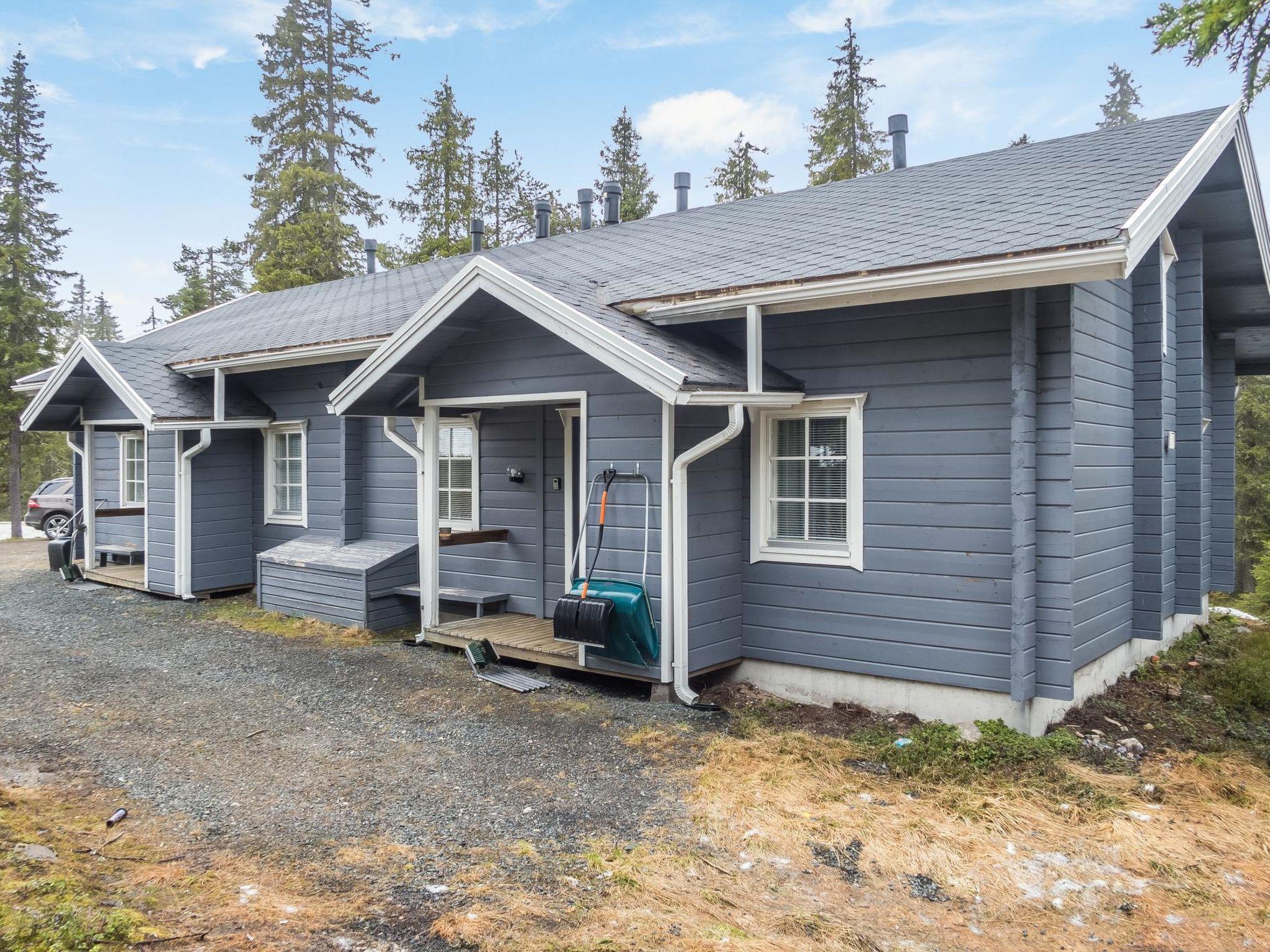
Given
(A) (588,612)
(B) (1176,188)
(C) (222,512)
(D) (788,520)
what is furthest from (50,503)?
(B) (1176,188)

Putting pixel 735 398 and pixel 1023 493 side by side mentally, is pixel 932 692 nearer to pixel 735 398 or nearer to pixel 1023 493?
pixel 1023 493

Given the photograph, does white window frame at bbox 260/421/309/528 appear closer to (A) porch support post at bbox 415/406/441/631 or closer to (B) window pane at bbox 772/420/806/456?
(A) porch support post at bbox 415/406/441/631

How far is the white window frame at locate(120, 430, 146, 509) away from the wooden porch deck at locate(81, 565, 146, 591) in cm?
86

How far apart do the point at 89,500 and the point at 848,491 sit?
1080 centimetres

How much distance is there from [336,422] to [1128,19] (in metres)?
12.1

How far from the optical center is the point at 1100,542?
568 cm

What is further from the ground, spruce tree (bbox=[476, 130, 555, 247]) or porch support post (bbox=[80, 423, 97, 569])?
spruce tree (bbox=[476, 130, 555, 247])

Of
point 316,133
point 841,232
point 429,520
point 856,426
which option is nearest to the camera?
point 856,426

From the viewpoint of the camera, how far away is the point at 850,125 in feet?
73.3

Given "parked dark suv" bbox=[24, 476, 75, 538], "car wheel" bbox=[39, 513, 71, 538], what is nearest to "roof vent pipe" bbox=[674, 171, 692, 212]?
"car wheel" bbox=[39, 513, 71, 538]

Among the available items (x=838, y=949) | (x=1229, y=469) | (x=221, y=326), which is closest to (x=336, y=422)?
(x=221, y=326)

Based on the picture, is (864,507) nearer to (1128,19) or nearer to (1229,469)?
(1229,469)

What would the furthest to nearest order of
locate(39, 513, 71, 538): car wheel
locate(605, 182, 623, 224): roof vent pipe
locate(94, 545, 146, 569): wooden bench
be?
locate(39, 513, 71, 538): car wheel, locate(94, 545, 146, 569): wooden bench, locate(605, 182, 623, 224): roof vent pipe

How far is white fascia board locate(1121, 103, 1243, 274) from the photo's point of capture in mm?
4273
